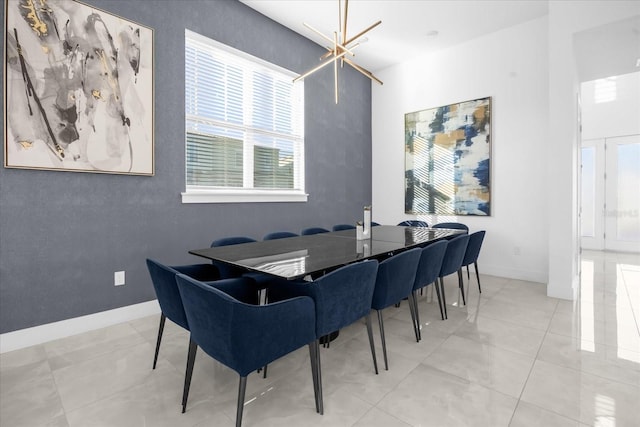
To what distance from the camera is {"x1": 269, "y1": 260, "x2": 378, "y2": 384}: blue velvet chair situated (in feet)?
5.56

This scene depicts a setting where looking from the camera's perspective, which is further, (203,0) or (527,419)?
(203,0)

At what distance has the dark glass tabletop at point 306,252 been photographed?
187cm

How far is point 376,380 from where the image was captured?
195cm

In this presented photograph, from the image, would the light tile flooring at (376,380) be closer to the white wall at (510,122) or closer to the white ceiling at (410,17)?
the white wall at (510,122)

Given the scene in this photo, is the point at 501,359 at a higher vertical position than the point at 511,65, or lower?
lower

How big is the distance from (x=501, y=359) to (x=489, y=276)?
2.71 meters

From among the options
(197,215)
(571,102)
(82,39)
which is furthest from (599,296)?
(82,39)

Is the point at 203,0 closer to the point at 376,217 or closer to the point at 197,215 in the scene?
the point at 197,215

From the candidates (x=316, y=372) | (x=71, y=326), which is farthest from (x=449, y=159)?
(x=71, y=326)

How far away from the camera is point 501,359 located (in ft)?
7.22

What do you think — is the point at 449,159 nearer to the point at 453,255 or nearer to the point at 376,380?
the point at 453,255

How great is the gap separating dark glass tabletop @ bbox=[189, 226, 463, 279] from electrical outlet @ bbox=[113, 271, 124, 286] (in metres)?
0.99

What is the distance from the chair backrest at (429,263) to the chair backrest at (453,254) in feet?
0.61

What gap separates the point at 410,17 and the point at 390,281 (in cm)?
378
